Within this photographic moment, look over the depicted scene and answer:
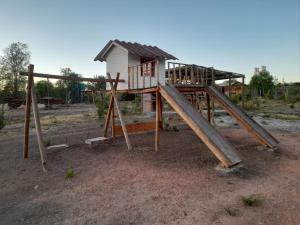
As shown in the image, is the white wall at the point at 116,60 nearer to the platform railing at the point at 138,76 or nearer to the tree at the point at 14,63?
the platform railing at the point at 138,76

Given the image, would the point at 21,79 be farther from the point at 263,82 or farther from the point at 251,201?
the point at 251,201

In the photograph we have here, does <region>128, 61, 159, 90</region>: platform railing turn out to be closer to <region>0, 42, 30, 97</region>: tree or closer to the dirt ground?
the dirt ground

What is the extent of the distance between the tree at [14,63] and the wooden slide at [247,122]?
34898 mm

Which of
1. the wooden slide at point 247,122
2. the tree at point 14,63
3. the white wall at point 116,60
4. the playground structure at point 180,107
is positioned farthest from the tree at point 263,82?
the tree at point 14,63

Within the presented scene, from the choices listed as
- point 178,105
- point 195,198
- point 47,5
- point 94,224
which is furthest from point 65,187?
point 47,5

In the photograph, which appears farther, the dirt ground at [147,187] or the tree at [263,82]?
the tree at [263,82]

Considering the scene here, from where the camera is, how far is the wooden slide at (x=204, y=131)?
5484 mm

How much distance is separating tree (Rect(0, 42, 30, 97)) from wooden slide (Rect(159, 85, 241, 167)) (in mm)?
35271

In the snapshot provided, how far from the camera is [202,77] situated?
9.67 metres

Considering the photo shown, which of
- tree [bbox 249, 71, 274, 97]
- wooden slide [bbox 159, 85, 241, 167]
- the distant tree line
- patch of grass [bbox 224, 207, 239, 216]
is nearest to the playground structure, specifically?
wooden slide [bbox 159, 85, 241, 167]

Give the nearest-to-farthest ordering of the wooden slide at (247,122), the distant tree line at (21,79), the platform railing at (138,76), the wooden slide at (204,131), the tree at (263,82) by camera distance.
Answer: the wooden slide at (204,131), the wooden slide at (247,122), the platform railing at (138,76), the tree at (263,82), the distant tree line at (21,79)

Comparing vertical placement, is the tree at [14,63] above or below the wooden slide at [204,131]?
above

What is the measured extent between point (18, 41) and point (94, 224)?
42846 millimetres

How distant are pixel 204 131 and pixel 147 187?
6.95 ft
